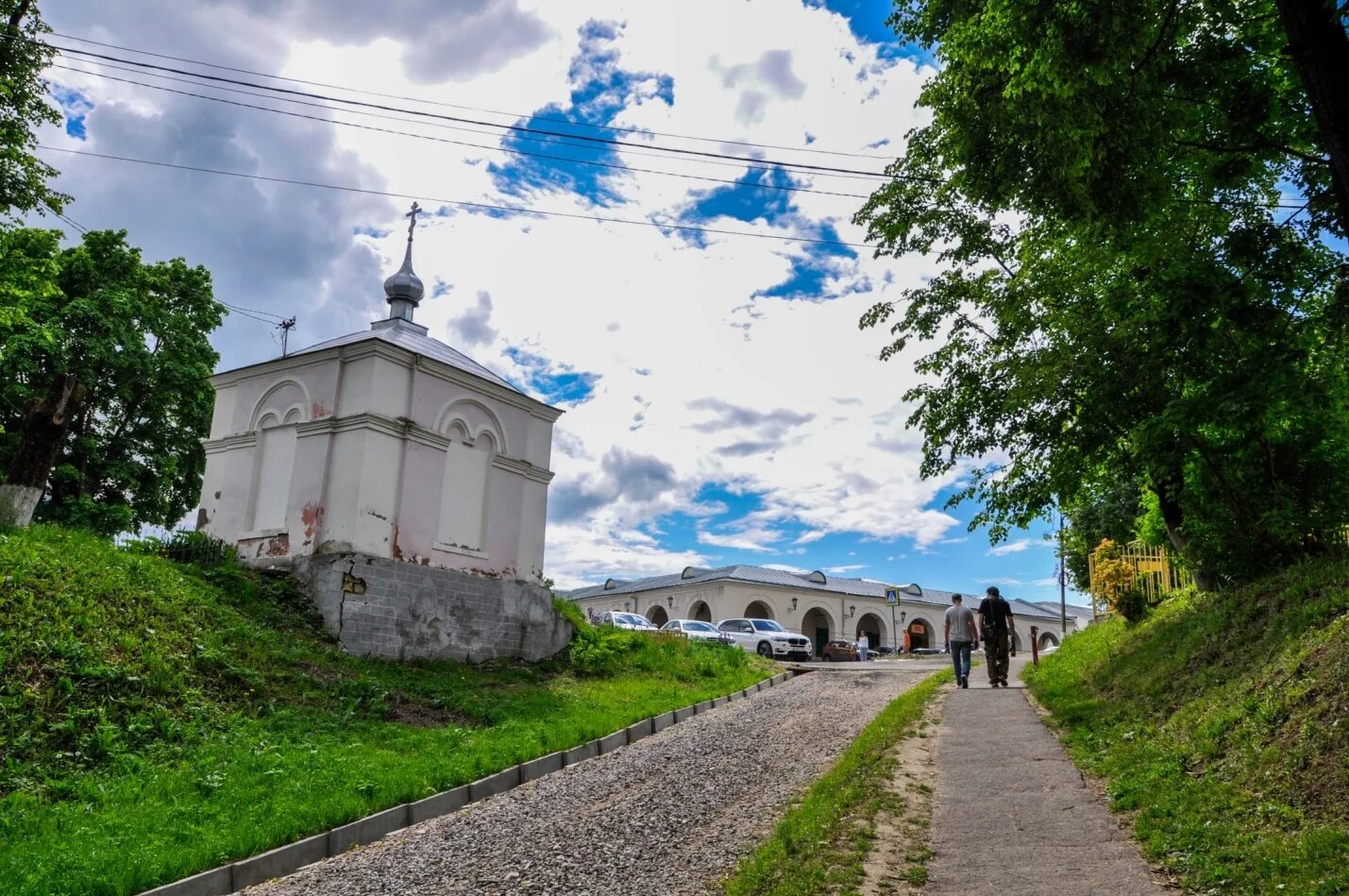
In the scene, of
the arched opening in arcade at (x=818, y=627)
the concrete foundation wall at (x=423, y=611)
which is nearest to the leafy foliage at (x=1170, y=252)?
the concrete foundation wall at (x=423, y=611)

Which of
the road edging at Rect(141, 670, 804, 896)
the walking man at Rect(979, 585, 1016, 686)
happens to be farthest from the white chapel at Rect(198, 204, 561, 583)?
the walking man at Rect(979, 585, 1016, 686)

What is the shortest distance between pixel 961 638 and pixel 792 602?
3261 cm

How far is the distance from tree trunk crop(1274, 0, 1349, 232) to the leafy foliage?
0.99 meters

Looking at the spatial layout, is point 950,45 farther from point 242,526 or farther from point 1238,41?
point 242,526

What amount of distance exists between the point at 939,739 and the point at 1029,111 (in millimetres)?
6594

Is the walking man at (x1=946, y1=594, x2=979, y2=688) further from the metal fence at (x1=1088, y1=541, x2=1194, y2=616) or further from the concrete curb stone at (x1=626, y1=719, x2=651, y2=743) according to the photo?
the concrete curb stone at (x1=626, y1=719, x2=651, y2=743)

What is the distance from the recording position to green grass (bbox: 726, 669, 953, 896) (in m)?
5.32

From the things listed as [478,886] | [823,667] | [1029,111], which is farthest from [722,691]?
[1029,111]

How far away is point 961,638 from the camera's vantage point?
1493 cm

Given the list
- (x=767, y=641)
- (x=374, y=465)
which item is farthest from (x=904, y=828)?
(x=767, y=641)

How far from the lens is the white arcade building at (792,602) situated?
4569cm

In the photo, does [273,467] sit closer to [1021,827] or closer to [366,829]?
[366,829]

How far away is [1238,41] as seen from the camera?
25.1 ft

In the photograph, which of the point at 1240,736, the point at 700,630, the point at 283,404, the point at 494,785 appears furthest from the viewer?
the point at 700,630
